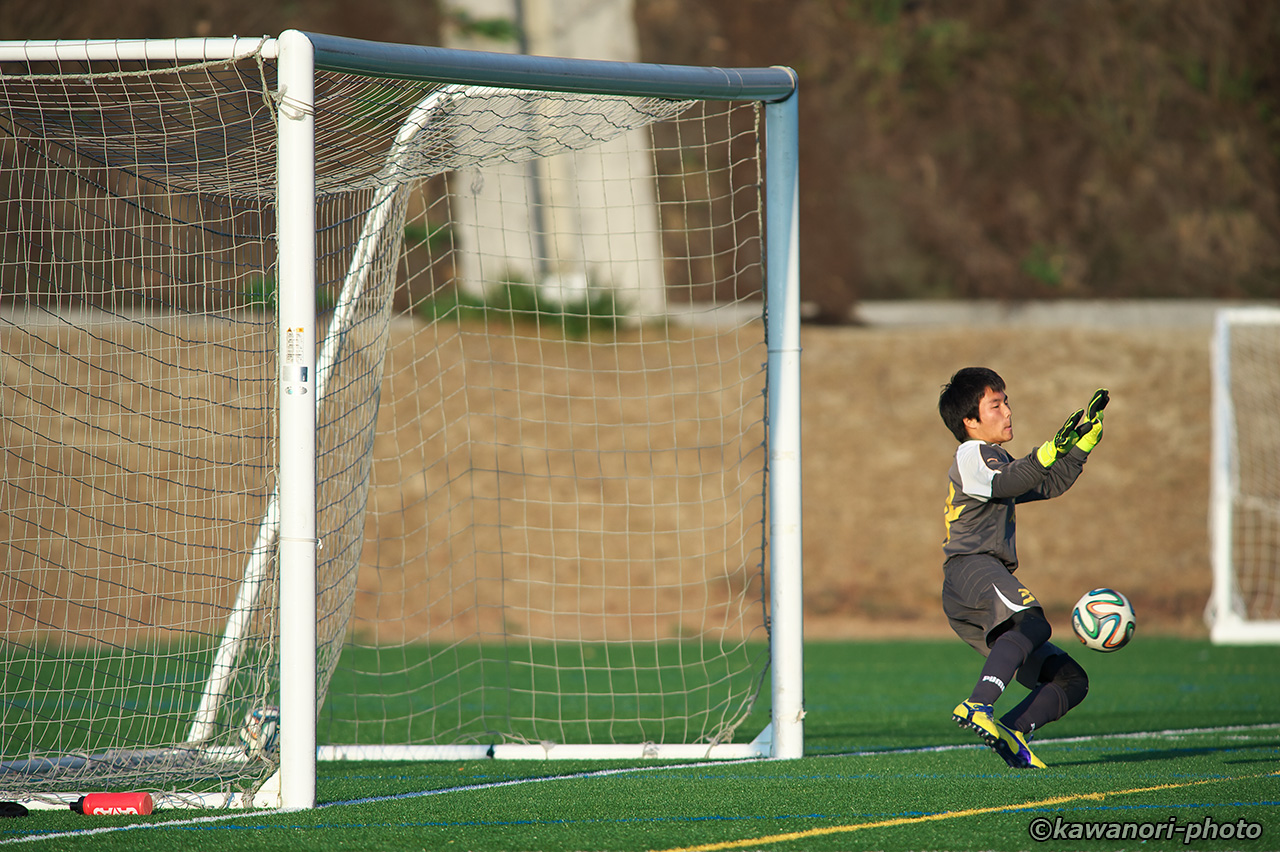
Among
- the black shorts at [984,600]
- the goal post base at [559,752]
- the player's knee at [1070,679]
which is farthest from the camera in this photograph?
the goal post base at [559,752]

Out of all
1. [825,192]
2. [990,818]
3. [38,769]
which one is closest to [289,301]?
[38,769]

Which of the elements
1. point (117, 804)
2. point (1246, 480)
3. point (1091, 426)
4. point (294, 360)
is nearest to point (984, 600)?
point (1091, 426)

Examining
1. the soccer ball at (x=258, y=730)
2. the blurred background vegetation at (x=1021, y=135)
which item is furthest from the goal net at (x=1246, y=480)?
the soccer ball at (x=258, y=730)

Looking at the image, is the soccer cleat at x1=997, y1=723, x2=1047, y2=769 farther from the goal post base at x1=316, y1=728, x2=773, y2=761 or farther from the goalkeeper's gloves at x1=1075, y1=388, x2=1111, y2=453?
the goal post base at x1=316, y1=728, x2=773, y2=761

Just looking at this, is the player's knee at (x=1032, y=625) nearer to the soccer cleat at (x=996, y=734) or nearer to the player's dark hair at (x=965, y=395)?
the soccer cleat at (x=996, y=734)

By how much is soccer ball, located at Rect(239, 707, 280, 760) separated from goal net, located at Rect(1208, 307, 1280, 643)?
9.08 metres

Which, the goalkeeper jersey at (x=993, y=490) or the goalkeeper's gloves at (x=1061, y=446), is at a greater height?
the goalkeeper's gloves at (x=1061, y=446)

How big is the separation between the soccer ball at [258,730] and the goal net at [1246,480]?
358 inches

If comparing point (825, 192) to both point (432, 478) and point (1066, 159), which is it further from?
point (432, 478)

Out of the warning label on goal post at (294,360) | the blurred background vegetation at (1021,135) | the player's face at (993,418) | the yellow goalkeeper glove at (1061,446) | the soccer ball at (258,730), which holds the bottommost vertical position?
the soccer ball at (258,730)

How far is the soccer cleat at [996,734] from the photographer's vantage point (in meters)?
4.21

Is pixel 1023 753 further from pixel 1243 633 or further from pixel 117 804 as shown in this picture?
pixel 1243 633

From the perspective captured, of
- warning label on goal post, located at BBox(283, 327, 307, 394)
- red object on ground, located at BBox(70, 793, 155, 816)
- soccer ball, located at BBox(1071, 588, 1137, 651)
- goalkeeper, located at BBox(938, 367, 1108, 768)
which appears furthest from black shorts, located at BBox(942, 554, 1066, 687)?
red object on ground, located at BBox(70, 793, 155, 816)

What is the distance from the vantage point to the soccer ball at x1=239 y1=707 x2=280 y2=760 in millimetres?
4410
